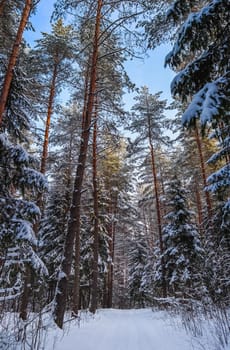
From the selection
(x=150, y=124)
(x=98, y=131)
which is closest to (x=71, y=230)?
(x=98, y=131)

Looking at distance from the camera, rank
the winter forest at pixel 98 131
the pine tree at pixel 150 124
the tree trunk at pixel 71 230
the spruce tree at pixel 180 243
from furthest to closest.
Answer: the pine tree at pixel 150 124 → the spruce tree at pixel 180 243 → the tree trunk at pixel 71 230 → the winter forest at pixel 98 131

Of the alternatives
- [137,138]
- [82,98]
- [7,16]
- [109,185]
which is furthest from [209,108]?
[109,185]

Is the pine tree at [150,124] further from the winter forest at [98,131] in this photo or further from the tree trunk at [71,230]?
the tree trunk at [71,230]

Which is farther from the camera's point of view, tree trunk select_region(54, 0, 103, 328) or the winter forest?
tree trunk select_region(54, 0, 103, 328)

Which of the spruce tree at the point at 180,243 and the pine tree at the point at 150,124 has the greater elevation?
the pine tree at the point at 150,124

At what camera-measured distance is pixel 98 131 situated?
9414 mm

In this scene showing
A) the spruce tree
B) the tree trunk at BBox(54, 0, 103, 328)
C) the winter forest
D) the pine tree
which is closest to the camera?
the winter forest

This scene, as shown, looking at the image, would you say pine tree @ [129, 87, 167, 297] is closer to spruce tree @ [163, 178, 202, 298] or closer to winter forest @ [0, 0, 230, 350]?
winter forest @ [0, 0, 230, 350]

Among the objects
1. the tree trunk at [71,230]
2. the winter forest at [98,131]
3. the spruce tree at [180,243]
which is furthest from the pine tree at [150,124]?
the tree trunk at [71,230]

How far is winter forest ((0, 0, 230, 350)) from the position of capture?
376cm

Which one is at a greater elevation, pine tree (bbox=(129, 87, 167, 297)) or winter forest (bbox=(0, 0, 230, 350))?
pine tree (bbox=(129, 87, 167, 297))

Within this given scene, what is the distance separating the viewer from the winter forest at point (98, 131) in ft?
12.3

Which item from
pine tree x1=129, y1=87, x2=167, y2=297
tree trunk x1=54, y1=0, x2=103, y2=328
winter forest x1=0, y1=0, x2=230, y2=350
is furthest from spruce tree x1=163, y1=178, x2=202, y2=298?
tree trunk x1=54, y1=0, x2=103, y2=328

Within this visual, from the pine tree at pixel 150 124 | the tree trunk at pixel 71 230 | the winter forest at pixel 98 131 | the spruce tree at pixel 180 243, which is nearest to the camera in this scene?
the winter forest at pixel 98 131
